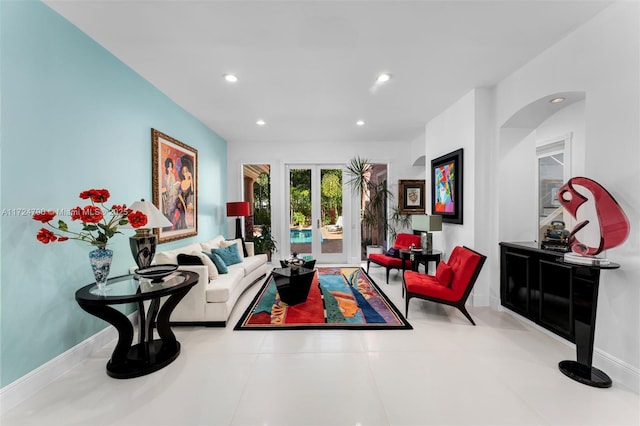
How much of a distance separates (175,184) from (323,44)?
113 inches

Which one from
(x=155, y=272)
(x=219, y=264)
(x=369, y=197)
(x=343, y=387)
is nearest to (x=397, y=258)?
(x=369, y=197)

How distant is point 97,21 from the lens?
2229mm

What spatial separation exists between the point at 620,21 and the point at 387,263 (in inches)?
147

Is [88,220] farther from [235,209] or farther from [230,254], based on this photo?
[235,209]

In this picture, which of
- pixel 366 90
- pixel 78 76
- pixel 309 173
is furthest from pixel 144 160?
pixel 309 173

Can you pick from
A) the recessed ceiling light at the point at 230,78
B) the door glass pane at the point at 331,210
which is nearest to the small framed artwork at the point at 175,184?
the recessed ceiling light at the point at 230,78

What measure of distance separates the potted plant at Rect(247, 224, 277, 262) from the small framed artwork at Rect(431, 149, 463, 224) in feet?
11.1

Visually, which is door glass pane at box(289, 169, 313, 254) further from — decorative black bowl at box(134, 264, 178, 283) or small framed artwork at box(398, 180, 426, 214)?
decorative black bowl at box(134, 264, 178, 283)

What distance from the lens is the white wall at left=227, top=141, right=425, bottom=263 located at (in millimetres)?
6203

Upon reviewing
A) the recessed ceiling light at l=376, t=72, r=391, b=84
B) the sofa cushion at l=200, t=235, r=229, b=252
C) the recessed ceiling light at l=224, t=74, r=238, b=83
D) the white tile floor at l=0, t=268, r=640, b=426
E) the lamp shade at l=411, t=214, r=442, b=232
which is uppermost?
the recessed ceiling light at l=376, t=72, r=391, b=84

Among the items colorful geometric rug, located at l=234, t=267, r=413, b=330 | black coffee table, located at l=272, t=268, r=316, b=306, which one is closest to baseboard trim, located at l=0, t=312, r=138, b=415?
colorful geometric rug, located at l=234, t=267, r=413, b=330

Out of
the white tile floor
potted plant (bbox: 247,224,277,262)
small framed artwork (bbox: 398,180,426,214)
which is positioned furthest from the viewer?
small framed artwork (bbox: 398,180,426,214)

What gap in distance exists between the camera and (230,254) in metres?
4.30

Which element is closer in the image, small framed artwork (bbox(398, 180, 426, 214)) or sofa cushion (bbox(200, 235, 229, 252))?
sofa cushion (bbox(200, 235, 229, 252))
